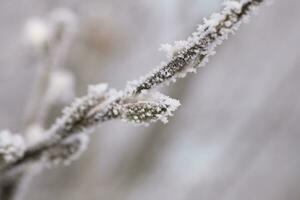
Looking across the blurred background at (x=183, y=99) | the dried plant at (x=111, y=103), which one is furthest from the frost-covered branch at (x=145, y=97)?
the blurred background at (x=183, y=99)

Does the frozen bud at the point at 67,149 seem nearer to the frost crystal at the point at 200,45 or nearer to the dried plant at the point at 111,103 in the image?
the dried plant at the point at 111,103

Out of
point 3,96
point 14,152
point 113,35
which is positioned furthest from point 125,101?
point 3,96

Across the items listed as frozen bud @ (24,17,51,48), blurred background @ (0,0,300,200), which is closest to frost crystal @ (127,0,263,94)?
frozen bud @ (24,17,51,48)

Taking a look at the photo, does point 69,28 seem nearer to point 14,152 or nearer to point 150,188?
point 14,152

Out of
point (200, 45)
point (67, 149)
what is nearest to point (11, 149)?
point (67, 149)

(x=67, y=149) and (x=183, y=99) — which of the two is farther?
(x=183, y=99)

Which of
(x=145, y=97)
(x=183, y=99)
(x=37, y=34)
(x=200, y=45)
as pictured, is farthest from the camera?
(x=183, y=99)

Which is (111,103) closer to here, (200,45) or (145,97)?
(145,97)
